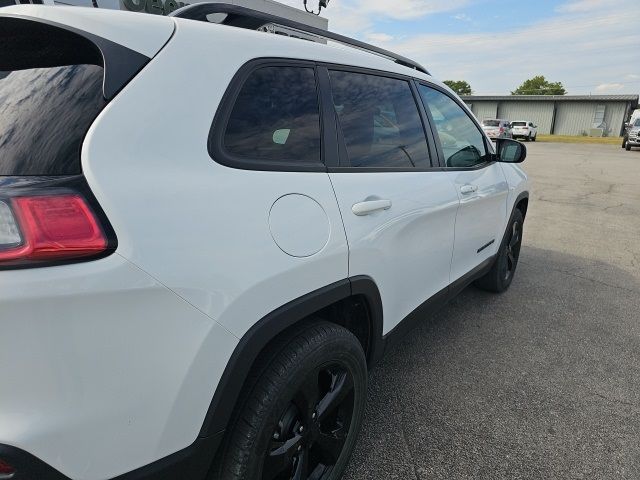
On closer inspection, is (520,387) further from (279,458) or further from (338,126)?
(338,126)

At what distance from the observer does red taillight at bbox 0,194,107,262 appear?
1015 millimetres

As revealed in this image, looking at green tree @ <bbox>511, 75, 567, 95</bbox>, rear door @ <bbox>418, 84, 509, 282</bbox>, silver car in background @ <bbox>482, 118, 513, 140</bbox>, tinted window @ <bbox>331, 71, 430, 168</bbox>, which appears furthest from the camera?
green tree @ <bbox>511, 75, 567, 95</bbox>

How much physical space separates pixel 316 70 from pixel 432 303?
4.98ft

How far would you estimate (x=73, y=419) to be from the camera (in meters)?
1.06

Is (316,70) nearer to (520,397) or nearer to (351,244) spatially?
(351,244)

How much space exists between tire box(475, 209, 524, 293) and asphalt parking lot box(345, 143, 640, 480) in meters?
0.11

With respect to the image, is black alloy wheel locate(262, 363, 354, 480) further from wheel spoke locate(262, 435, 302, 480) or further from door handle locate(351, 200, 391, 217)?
door handle locate(351, 200, 391, 217)

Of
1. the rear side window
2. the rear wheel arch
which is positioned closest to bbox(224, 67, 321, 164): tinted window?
the rear side window

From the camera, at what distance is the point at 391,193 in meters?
2.07

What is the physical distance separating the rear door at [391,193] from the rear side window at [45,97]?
0.93 metres

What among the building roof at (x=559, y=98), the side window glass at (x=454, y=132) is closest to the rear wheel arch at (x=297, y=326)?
the side window glass at (x=454, y=132)

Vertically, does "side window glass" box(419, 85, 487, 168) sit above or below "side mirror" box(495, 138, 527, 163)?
above

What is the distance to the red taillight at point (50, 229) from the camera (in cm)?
101

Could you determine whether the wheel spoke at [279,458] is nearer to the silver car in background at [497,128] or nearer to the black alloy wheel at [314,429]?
the black alloy wheel at [314,429]
